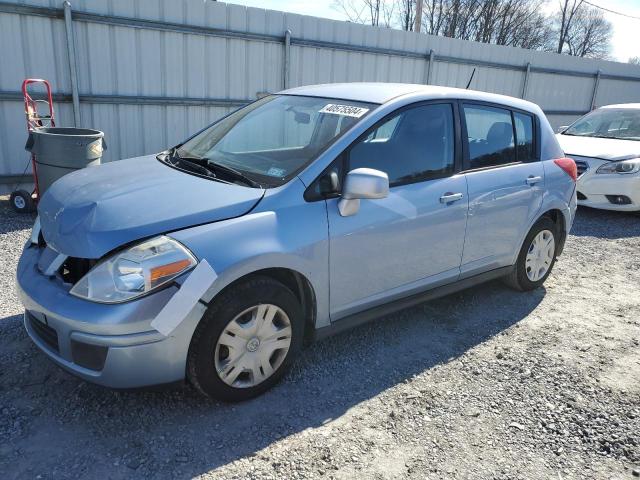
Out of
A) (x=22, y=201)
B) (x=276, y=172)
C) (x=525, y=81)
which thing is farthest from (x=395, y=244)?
(x=525, y=81)

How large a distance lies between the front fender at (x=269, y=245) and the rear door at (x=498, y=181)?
136cm

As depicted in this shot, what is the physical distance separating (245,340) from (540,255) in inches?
120

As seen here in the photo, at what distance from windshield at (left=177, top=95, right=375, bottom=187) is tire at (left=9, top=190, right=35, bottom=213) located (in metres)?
3.25

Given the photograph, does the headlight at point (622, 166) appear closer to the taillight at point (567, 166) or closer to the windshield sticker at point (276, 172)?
the taillight at point (567, 166)

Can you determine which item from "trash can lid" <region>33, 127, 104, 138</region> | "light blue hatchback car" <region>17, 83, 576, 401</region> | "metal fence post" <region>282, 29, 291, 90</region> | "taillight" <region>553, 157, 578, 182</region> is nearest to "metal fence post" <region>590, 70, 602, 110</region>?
"metal fence post" <region>282, 29, 291, 90</region>

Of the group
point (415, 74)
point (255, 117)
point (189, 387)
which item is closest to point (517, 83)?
point (415, 74)

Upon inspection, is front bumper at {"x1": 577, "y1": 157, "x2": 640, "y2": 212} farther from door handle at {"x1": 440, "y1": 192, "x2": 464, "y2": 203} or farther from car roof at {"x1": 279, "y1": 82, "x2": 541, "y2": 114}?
door handle at {"x1": 440, "y1": 192, "x2": 464, "y2": 203}

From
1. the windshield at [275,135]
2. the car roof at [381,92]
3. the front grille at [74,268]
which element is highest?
the car roof at [381,92]

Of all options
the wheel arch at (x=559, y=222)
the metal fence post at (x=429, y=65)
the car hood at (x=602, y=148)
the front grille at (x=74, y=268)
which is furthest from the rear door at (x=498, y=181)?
the metal fence post at (x=429, y=65)

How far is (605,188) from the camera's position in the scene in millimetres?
7598

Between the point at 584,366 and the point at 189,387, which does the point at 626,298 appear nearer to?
the point at 584,366

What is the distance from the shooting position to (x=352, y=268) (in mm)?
3215

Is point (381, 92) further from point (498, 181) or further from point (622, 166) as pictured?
point (622, 166)

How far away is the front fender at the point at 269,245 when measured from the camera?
263 cm
